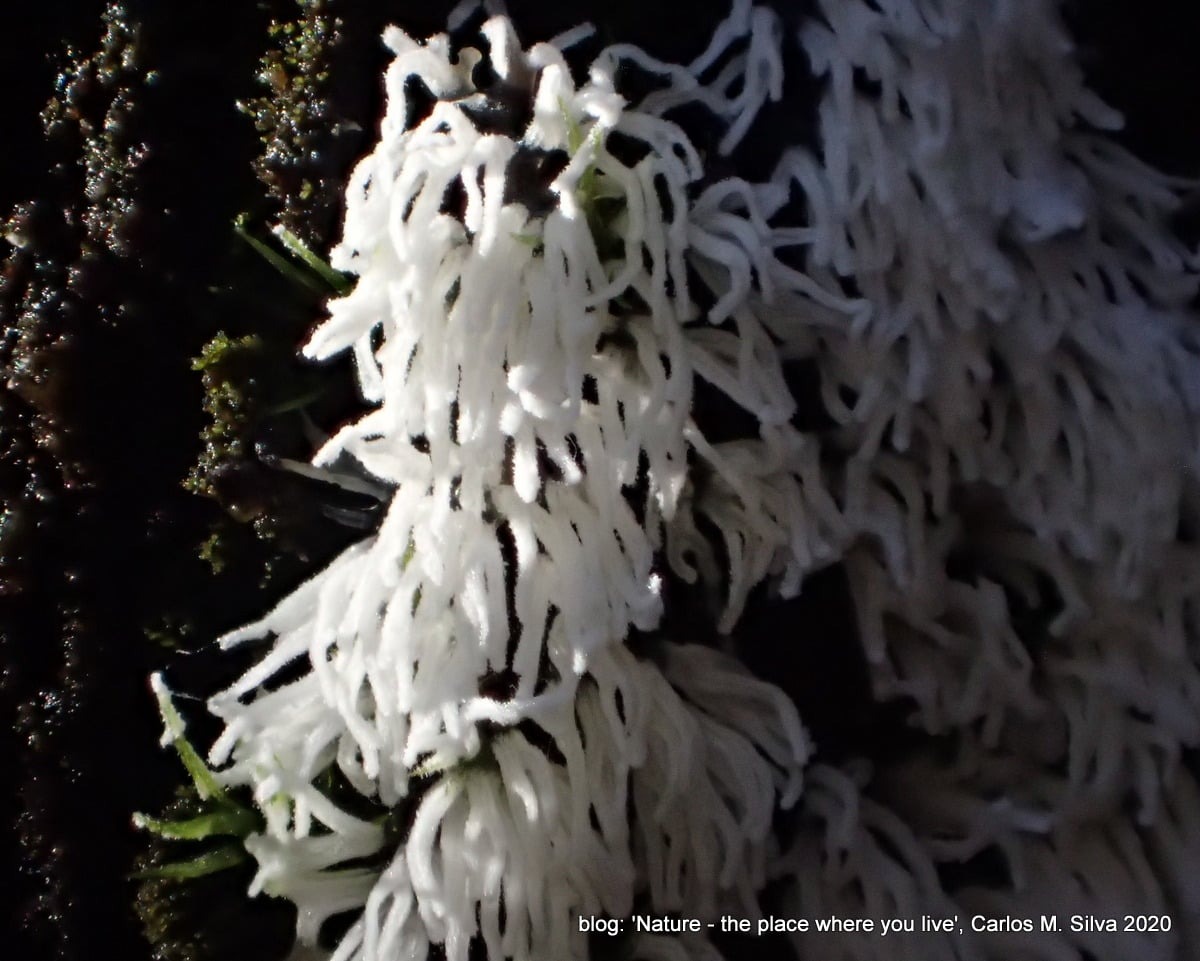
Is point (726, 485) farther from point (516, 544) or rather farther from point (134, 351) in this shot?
point (134, 351)

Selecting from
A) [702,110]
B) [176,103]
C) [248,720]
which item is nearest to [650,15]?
[702,110]

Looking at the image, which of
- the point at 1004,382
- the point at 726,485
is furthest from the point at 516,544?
the point at 1004,382

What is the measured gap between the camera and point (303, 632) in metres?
0.37

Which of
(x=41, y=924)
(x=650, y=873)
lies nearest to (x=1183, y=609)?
(x=650, y=873)

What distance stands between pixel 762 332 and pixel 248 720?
0.70ft

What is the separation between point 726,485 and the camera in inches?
14.6

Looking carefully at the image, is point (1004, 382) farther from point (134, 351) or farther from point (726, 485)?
point (134, 351)

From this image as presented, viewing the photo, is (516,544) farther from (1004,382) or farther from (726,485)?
(1004,382)

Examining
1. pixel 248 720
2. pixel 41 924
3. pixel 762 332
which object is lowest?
pixel 41 924

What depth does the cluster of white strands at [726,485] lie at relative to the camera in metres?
0.34

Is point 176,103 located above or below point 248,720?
above

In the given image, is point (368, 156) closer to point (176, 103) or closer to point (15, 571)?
point (176, 103)

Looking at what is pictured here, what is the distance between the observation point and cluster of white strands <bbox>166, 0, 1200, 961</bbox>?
336 millimetres

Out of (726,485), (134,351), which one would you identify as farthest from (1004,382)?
(134,351)
